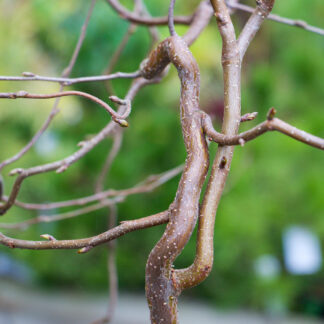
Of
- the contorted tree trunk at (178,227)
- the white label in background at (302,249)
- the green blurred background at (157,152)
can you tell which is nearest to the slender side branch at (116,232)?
the contorted tree trunk at (178,227)

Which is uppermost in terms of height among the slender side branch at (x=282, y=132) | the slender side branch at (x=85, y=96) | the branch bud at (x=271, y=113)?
the slender side branch at (x=85, y=96)

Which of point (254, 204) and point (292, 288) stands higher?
point (254, 204)

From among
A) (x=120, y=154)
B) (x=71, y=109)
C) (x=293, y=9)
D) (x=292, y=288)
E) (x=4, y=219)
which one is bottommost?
(x=292, y=288)

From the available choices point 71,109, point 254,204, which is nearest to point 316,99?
point 254,204

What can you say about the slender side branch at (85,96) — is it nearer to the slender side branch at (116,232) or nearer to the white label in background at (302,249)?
the slender side branch at (116,232)

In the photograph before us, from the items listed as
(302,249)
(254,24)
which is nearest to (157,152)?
(302,249)

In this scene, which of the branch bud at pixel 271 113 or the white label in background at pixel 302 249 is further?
the white label in background at pixel 302 249

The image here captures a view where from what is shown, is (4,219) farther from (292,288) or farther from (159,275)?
(159,275)

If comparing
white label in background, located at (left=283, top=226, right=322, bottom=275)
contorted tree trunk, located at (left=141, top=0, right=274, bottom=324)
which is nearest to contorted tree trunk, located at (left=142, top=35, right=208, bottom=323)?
contorted tree trunk, located at (left=141, top=0, right=274, bottom=324)

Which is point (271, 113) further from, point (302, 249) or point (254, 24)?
point (302, 249)
